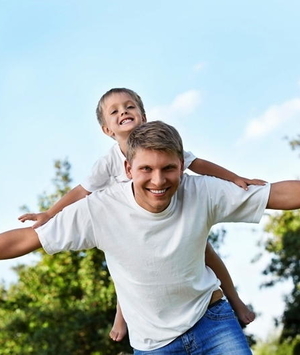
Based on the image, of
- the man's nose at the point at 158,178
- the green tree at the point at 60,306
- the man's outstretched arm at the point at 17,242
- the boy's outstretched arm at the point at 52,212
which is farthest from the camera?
the green tree at the point at 60,306

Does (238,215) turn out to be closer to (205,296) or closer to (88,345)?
(205,296)

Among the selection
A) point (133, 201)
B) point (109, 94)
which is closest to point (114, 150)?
point (109, 94)

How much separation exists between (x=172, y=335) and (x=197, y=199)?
666 mm

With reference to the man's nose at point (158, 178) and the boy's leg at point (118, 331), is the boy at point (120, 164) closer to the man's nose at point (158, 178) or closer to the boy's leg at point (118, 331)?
the boy's leg at point (118, 331)

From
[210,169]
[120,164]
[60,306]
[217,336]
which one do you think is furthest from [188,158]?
[60,306]

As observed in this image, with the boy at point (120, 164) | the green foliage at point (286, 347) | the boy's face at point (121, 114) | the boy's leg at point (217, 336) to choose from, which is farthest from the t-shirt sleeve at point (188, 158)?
the green foliage at point (286, 347)

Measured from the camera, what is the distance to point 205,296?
3223mm

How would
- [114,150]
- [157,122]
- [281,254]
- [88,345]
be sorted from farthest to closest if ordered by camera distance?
[281,254] → [88,345] → [114,150] → [157,122]

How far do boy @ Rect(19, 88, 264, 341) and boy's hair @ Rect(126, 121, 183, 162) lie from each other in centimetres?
75

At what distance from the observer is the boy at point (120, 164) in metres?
3.87

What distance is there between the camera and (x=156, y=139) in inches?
117

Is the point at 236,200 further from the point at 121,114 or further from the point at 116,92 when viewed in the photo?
the point at 116,92

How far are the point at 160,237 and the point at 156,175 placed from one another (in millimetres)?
334

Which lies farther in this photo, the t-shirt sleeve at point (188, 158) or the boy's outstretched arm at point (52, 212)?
the t-shirt sleeve at point (188, 158)
